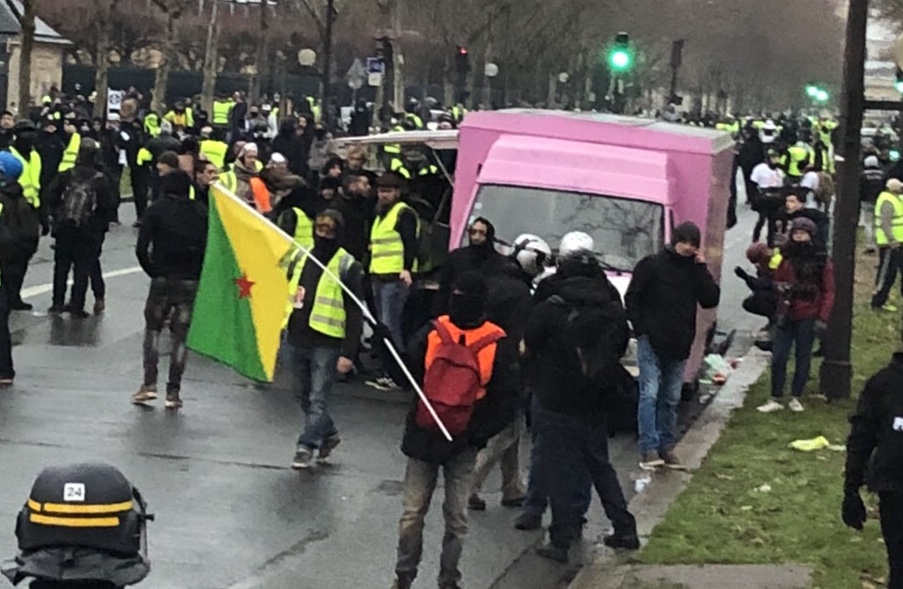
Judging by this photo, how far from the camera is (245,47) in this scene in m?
77.3

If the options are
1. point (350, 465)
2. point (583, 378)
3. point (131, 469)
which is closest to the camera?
point (583, 378)

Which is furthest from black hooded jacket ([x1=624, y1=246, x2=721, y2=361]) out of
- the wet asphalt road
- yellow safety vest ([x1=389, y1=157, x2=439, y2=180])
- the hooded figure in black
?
yellow safety vest ([x1=389, y1=157, x2=439, y2=180])

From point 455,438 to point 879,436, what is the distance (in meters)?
2.10

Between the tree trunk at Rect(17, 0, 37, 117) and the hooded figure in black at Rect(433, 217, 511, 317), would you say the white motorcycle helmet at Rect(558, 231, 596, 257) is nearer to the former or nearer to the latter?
the hooded figure in black at Rect(433, 217, 511, 317)

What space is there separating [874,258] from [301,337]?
22.3m

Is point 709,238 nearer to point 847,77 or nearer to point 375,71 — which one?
point 847,77

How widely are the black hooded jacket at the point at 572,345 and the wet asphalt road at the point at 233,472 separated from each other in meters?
0.97

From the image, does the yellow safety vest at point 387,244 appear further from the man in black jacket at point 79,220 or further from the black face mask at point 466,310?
the black face mask at point 466,310

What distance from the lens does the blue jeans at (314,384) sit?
1229 cm

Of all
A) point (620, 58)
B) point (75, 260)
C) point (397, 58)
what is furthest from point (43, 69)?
point (75, 260)

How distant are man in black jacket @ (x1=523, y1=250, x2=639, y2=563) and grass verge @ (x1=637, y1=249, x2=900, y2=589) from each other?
1.56 feet

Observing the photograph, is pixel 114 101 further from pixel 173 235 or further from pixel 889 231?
pixel 173 235

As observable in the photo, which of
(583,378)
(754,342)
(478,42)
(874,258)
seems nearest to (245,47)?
(478,42)

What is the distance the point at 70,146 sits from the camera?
2525cm
